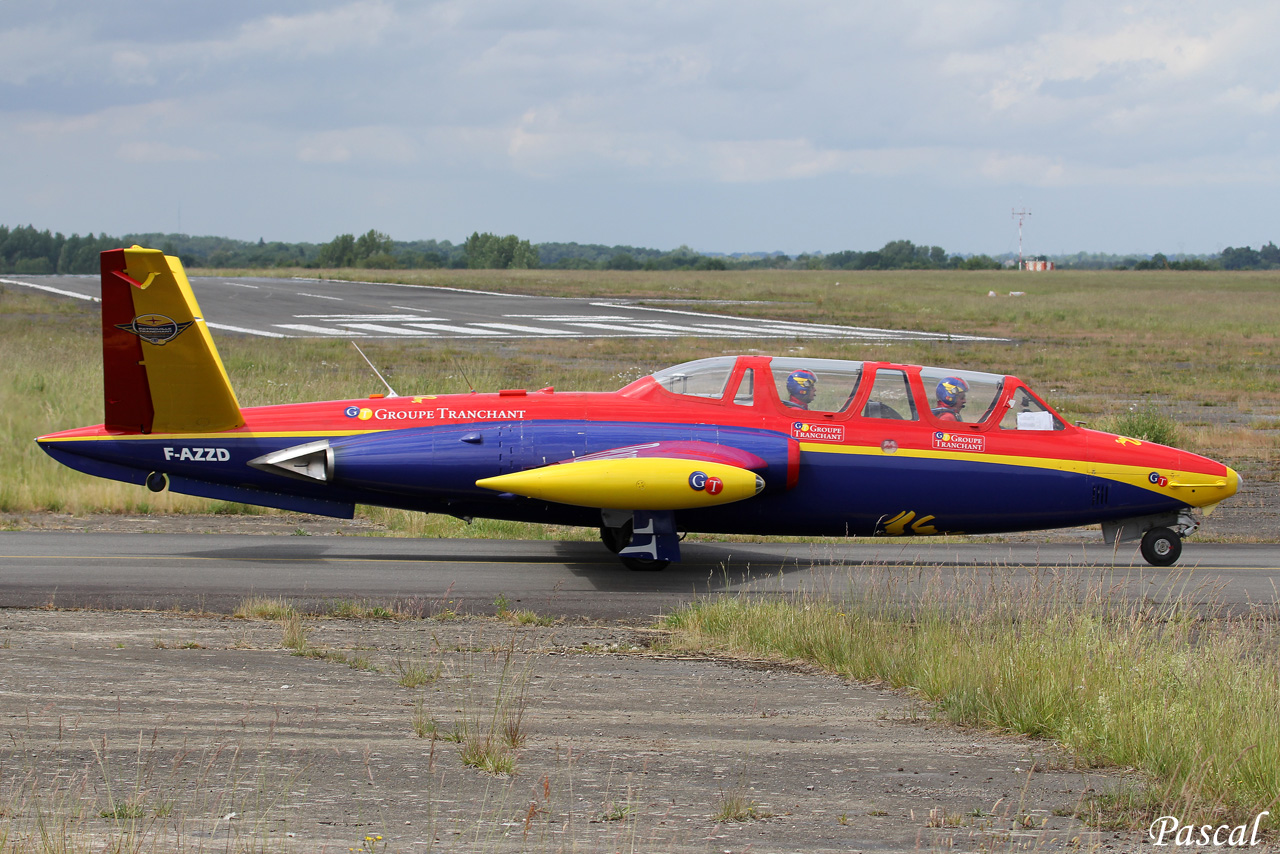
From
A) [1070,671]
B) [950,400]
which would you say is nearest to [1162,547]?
[950,400]

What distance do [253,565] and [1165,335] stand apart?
51984 millimetres

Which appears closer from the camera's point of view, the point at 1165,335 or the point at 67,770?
the point at 67,770

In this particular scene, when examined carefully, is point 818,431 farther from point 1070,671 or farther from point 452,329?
point 452,329

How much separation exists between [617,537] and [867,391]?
3551mm

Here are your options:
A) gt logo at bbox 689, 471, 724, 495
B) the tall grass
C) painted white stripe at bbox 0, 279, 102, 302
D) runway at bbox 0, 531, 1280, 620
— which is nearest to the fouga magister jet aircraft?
gt logo at bbox 689, 471, 724, 495

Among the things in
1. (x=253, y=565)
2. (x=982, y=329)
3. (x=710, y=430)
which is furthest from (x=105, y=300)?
(x=982, y=329)

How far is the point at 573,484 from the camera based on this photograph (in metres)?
12.9

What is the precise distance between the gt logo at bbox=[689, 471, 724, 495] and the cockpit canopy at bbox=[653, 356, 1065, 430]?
55.9 inches

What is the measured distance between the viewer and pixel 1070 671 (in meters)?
8.44

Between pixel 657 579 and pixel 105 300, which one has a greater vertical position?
pixel 105 300

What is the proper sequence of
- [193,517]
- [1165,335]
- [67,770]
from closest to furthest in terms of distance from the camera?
[67,770]
[193,517]
[1165,335]

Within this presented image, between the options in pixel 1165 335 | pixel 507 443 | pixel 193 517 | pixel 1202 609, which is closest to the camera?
pixel 1202 609

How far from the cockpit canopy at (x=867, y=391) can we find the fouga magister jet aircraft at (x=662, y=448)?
0.02 metres

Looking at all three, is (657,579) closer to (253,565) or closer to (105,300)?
(253,565)
